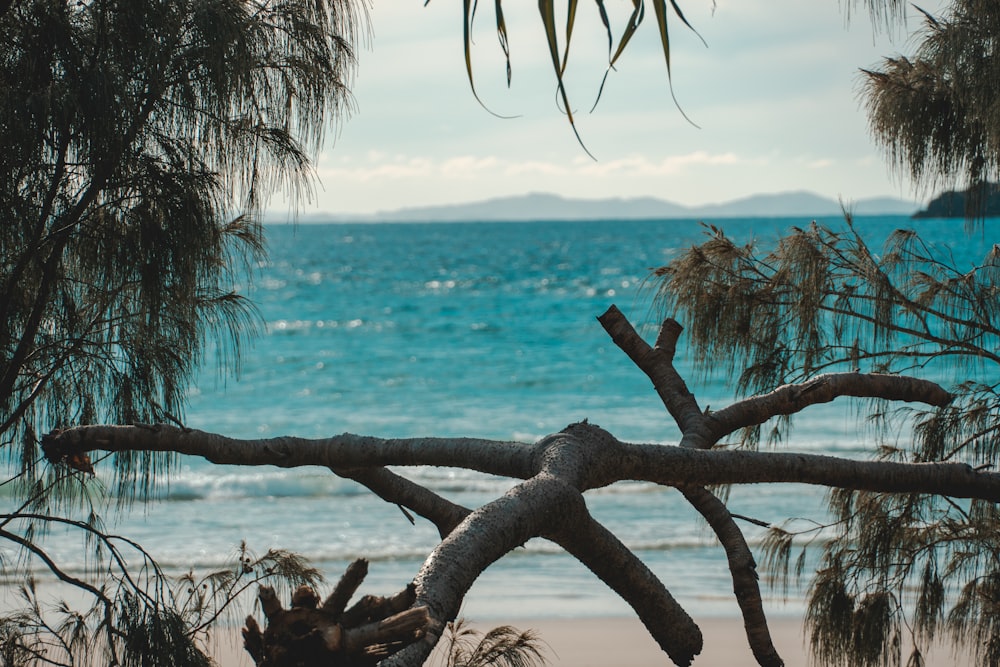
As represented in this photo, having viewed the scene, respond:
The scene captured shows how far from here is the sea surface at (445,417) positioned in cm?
673

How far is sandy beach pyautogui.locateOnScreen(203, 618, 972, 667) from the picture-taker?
204 inches

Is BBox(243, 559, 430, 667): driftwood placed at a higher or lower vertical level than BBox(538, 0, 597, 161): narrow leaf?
lower

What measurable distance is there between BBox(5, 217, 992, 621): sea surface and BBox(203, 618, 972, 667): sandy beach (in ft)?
0.63

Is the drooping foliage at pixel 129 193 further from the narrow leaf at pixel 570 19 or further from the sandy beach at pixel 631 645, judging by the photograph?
the sandy beach at pixel 631 645

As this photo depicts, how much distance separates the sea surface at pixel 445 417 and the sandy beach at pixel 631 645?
19 cm

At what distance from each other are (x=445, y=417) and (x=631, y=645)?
8.03 meters

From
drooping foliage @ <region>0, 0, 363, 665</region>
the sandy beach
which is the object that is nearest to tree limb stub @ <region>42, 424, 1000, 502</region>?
drooping foliage @ <region>0, 0, 363, 665</region>

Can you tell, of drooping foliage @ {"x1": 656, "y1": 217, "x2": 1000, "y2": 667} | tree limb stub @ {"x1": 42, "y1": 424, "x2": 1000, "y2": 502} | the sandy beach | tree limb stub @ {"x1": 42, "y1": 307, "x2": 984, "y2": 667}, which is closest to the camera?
tree limb stub @ {"x1": 42, "y1": 307, "x2": 984, "y2": 667}

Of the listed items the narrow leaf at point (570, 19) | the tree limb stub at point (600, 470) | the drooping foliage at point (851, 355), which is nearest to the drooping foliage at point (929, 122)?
the drooping foliage at point (851, 355)

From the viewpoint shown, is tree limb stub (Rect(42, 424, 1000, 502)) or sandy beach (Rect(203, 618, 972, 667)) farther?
sandy beach (Rect(203, 618, 972, 667))

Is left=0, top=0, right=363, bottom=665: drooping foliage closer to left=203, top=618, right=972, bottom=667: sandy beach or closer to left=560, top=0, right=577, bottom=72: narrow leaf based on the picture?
left=560, top=0, right=577, bottom=72: narrow leaf

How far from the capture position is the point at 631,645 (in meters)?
5.50

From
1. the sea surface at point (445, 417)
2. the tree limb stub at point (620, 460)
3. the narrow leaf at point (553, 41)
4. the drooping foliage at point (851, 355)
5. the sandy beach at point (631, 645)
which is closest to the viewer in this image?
the narrow leaf at point (553, 41)

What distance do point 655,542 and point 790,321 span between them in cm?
492
